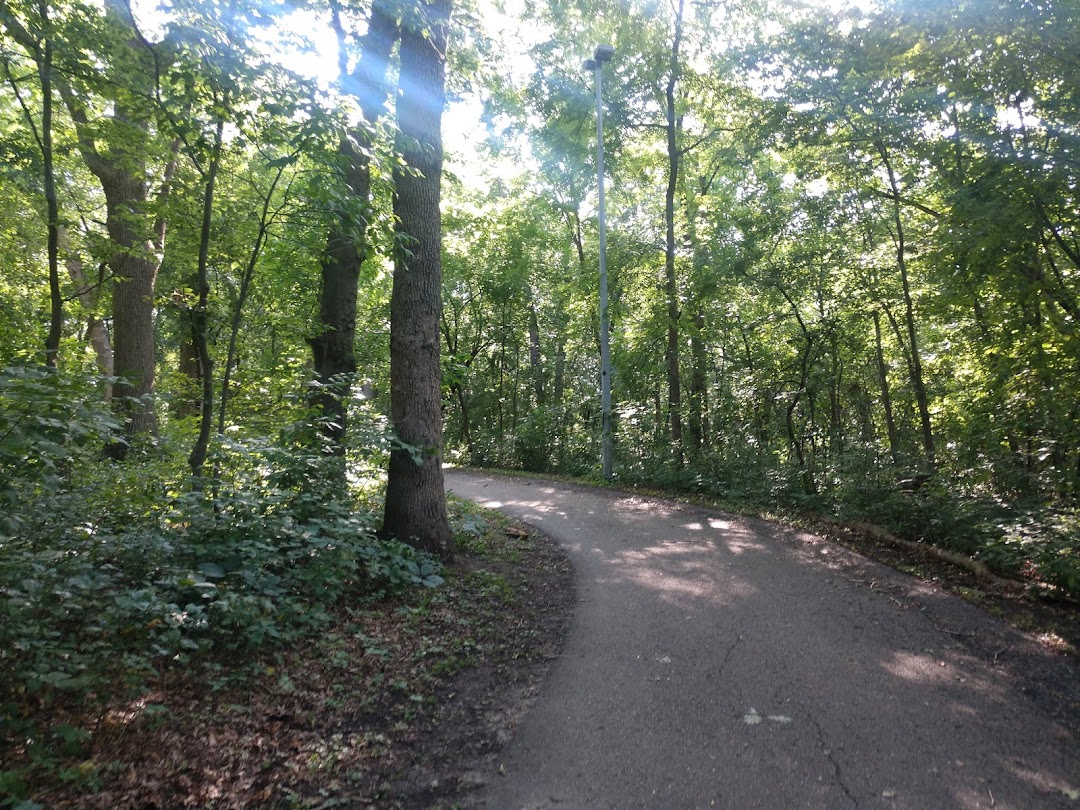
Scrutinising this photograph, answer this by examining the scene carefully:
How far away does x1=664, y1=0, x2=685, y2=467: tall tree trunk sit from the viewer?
53.0 feet

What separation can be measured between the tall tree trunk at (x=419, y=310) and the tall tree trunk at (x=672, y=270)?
918 cm

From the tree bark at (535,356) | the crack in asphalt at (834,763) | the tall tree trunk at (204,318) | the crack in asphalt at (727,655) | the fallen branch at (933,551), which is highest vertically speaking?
the tree bark at (535,356)

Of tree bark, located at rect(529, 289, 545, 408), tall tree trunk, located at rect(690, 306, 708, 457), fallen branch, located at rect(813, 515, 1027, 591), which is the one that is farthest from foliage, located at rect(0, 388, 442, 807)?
tree bark, located at rect(529, 289, 545, 408)

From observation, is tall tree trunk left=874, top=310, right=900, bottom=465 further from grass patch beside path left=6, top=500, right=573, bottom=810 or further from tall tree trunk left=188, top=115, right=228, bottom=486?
tall tree trunk left=188, top=115, right=228, bottom=486

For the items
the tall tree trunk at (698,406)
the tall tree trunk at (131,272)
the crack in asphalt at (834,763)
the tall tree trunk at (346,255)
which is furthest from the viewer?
the tall tree trunk at (698,406)

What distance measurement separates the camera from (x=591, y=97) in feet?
60.1

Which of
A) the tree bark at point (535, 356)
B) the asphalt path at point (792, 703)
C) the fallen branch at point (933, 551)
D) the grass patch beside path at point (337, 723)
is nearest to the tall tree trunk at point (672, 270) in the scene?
the fallen branch at point (933, 551)

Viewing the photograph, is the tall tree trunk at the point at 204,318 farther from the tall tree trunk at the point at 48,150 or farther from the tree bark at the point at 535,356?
the tree bark at the point at 535,356

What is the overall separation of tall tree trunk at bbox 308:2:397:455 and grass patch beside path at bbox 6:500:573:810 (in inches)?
101

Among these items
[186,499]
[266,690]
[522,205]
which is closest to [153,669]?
[266,690]

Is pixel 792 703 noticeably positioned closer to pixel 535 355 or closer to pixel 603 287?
pixel 603 287

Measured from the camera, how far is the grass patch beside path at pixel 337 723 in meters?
3.10

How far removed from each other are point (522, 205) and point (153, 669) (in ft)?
76.9

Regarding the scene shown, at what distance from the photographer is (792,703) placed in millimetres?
4270
